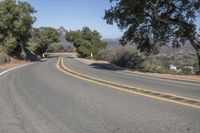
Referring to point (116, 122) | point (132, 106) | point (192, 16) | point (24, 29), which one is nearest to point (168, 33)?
point (192, 16)

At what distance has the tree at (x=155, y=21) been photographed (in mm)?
22953

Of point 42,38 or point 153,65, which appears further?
point 42,38

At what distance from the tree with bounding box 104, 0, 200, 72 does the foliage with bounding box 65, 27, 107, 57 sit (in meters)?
52.2

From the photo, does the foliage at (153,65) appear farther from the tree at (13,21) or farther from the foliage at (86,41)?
the foliage at (86,41)

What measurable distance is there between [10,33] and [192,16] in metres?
29.2

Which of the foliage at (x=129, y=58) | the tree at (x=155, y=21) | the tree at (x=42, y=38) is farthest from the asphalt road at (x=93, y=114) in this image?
the tree at (x=42, y=38)

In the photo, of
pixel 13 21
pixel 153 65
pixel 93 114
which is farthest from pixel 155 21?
pixel 13 21

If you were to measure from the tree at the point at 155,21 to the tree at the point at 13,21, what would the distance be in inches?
872

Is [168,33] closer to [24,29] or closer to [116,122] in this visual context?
[116,122]

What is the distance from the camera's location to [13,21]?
45812 millimetres

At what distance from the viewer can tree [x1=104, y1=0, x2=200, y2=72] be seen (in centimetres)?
2295

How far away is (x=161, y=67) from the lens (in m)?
27.8

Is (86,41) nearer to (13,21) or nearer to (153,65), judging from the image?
(13,21)

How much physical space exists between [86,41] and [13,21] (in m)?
39.3
